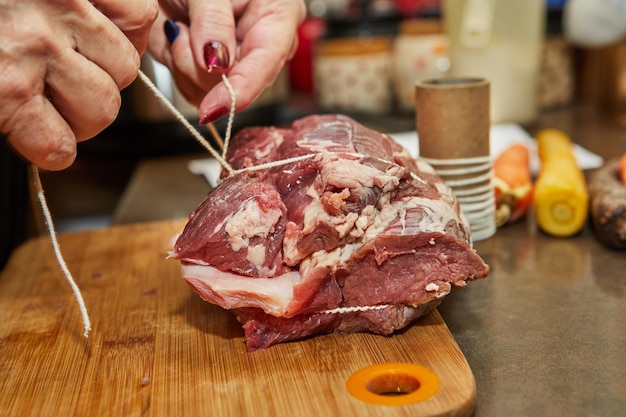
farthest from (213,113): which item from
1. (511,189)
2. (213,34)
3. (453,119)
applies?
(511,189)

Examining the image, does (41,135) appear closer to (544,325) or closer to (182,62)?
(182,62)

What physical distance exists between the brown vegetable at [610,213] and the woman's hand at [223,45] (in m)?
0.79

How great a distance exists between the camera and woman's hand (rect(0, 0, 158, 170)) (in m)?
0.96

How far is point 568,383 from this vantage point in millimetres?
1028

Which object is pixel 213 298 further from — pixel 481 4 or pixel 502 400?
pixel 481 4

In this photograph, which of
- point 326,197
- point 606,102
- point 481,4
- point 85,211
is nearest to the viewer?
point 326,197

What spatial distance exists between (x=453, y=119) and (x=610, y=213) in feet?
1.32

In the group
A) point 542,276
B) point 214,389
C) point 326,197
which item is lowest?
point 542,276

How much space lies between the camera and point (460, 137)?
5.18 feet

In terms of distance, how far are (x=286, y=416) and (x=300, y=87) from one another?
3.37m

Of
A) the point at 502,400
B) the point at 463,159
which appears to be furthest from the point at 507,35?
the point at 502,400

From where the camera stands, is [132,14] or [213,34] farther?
[213,34]

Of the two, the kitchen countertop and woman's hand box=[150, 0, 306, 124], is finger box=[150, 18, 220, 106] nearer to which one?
woman's hand box=[150, 0, 306, 124]

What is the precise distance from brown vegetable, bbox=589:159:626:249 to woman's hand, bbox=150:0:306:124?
31.1 inches
